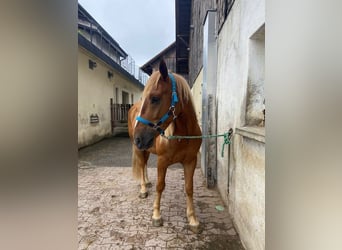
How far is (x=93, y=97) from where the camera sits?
7.46m

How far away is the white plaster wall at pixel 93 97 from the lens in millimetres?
6452

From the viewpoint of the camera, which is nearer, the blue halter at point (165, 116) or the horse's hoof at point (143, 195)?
the blue halter at point (165, 116)

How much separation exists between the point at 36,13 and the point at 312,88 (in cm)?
57

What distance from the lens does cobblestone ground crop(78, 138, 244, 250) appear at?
185cm

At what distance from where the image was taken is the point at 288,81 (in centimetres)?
46

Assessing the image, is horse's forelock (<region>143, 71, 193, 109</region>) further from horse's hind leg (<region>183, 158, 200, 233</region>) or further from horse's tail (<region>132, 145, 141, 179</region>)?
horse's tail (<region>132, 145, 141, 179</region>)

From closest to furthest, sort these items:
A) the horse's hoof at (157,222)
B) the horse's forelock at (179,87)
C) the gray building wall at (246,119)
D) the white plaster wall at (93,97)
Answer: the gray building wall at (246,119), the horse's forelock at (179,87), the horse's hoof at (157,222), the white plaster wall at (93,97)

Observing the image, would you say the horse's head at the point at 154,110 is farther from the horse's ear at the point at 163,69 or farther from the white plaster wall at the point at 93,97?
the white plaster wall at the point at 93,97

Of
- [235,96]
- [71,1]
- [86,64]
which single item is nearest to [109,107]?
[86,64]

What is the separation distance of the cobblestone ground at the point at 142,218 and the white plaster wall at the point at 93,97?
3.38 metres

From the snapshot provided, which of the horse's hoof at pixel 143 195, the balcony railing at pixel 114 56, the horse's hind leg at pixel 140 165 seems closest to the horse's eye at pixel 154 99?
the horse's hind leg at pixel 140 165

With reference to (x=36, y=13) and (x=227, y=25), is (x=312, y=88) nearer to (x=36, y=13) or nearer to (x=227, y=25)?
(x=36, y=13)

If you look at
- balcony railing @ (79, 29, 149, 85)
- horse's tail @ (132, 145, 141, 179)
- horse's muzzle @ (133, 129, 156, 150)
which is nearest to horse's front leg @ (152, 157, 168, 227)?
horse's muzzle @ (133, 129, 156, 150)

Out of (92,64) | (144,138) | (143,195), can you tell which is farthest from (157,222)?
(92,64)
